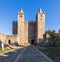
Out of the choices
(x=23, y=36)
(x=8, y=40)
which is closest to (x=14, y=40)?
(x=8, y=40)

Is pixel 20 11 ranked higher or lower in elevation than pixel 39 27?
higher

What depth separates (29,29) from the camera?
9781cm

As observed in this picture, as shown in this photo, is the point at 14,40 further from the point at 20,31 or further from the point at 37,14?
the point at 37,14

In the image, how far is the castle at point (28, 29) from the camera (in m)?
91.9

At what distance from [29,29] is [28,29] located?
546 millimetres

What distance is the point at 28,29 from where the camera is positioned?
320ft

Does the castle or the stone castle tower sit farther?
the stone castle tower

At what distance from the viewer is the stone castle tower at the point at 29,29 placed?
9216cm

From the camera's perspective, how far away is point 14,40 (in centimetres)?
8675

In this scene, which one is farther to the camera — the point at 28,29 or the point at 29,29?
the point at 29,29

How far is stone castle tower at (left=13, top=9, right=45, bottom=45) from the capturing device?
92156mm

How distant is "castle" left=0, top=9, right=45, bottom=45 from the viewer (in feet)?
301

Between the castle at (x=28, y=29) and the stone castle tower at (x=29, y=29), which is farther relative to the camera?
the stone castle tower at (x=29, y=29)

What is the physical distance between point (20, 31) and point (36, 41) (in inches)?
321
